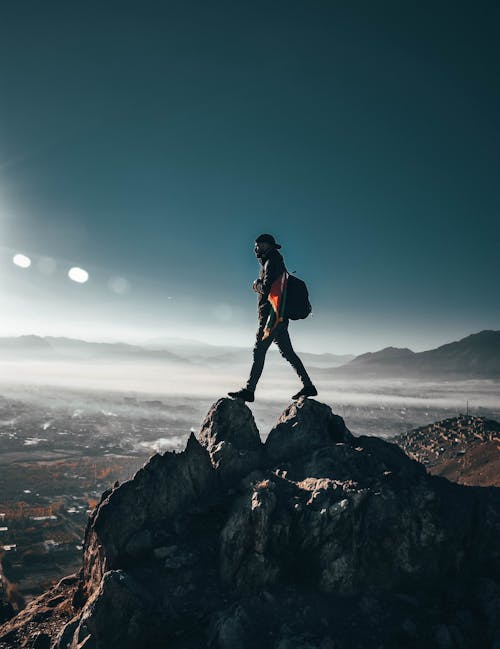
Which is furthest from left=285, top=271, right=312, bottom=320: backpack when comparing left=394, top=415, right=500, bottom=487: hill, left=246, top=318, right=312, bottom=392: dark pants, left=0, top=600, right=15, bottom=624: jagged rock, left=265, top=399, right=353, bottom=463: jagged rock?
left=394, top=415, right=500, bottom=487: hill

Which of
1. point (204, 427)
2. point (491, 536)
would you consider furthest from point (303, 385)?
point (491, 536)

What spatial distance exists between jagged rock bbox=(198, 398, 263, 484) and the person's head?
749 centimetres

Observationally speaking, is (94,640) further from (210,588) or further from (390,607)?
(390,607)

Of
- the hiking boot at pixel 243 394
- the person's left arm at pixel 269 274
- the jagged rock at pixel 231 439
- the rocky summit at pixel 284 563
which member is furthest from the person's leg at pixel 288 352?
the rocky summit at pixel 284 563

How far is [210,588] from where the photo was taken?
13.2 m

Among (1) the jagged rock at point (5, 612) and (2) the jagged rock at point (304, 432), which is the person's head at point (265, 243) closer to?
(2) the jagged rock at point (304, 432)

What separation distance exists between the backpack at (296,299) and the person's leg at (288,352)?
0.65 metres

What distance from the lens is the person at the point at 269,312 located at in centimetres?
1792

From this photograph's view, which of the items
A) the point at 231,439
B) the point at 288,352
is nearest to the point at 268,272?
the point at 288,352

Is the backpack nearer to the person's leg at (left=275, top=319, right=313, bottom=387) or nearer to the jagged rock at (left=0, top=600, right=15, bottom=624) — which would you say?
the person's leg at (left=275, top=319, right=313, bottom=387)

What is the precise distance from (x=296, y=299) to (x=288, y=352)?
272 centimetres

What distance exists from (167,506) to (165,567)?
248 centimetres

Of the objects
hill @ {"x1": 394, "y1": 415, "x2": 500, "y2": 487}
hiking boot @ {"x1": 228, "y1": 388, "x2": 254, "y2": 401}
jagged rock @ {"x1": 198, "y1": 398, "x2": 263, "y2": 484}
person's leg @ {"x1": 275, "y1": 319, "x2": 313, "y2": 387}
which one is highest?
person's leg @ {"x1": 275, "y1": 319, "x2": 313, "y2": 387}

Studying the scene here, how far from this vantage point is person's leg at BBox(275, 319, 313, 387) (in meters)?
19.0
